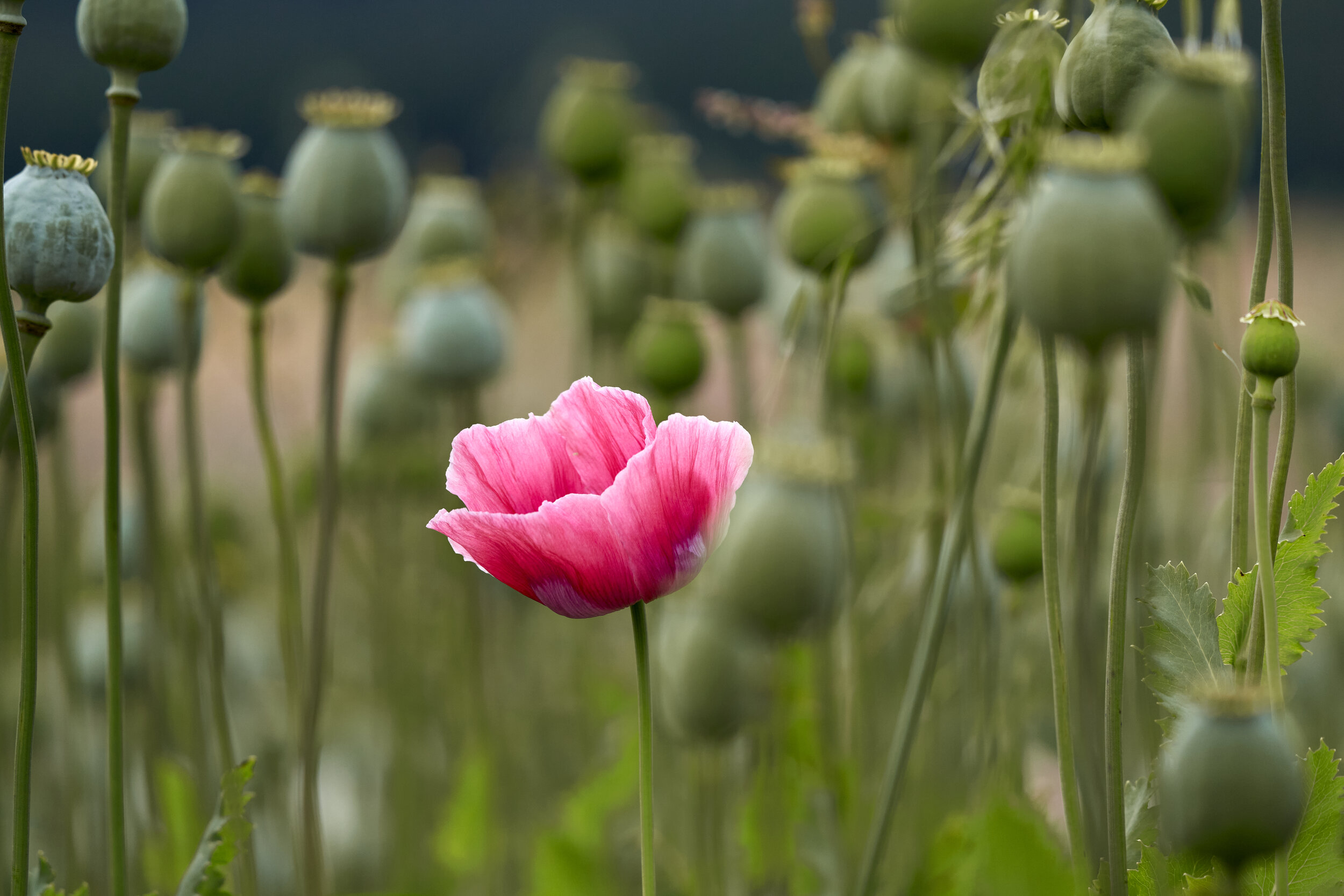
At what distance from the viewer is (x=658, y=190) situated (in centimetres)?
98

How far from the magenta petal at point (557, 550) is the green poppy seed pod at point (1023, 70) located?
0.68 feet

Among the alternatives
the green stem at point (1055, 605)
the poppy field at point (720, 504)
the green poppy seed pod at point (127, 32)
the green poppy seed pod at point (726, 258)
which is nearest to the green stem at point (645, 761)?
the poppy field at point (720, 504)

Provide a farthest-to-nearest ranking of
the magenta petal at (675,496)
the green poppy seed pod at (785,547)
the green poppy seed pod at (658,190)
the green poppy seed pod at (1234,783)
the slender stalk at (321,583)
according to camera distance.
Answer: the green poppy seed pod at (658,190) < the slender stalk at (321,583) < the green poppy seed pod at (785,547) < the magenta petal at (675,496) < the green poppy seed pod at (1234,783)

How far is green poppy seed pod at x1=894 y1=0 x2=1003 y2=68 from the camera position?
0.53 m

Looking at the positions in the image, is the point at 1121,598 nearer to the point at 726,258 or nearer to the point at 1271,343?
the point at 1271,343

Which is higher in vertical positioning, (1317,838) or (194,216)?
(194,216)

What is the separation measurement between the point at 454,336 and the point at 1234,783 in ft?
2.46

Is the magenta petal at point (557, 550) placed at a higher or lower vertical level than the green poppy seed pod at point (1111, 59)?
lower

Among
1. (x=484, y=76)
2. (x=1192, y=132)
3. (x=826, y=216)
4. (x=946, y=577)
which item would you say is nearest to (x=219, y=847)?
(x=946, y=577)

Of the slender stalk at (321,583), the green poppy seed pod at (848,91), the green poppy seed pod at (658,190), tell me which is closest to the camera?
the slender stalk at (321,583)

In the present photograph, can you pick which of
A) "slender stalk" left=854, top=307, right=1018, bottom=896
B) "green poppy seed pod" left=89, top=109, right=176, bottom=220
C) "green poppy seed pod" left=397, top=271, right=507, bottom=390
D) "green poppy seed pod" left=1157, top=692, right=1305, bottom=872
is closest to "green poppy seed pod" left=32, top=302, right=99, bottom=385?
"green poppy seed pod" left=89, top=109, right=176, bottom=220

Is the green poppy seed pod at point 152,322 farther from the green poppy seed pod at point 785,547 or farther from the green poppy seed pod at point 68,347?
the green poppy seed pod at point 785,547

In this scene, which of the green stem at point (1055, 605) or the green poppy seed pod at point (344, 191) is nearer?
the green stem at point (1055, 605)

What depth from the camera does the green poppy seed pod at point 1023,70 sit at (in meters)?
0.43
